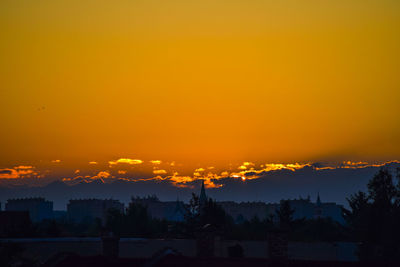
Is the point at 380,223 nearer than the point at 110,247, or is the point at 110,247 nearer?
the point at 110,247

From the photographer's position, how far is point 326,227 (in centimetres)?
10994

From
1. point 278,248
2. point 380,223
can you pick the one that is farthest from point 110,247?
point 380,223

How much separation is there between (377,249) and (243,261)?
44.2m

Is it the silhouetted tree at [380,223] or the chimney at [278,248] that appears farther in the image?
the silhouetted tree at [380,223]

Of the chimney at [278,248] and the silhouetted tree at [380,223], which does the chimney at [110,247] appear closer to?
the chimney at [278,248]

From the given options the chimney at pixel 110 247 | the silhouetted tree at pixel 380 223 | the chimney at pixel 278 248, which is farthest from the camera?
the silhouetted tree at pixel 380 223

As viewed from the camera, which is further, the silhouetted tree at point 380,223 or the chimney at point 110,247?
the silhouetted tree at point 380,223

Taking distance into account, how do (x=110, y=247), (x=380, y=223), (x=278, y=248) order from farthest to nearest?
(x=380, y=223) < (x=110, y=247) < (x=278, y=248)

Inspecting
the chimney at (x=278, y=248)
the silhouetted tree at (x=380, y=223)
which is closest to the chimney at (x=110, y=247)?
the chimney at (x=278, y=248)

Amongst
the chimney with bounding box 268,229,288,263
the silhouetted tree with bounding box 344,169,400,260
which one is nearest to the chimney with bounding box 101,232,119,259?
the chimney with bounding box 268,229,288,263

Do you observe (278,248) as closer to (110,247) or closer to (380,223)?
(110,247)

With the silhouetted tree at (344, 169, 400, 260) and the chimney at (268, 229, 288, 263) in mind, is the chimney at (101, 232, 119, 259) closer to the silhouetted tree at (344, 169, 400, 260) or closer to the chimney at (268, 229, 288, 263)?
the chimney at (268, 229, 288, 263)

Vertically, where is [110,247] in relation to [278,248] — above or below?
above

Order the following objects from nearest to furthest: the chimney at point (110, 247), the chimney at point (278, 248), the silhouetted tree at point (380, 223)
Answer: the chimney at point (278, 248)
the chimney at point (110, 247)
the silhouetted tree at point (380, 223)
